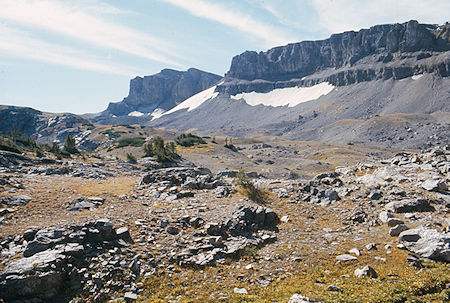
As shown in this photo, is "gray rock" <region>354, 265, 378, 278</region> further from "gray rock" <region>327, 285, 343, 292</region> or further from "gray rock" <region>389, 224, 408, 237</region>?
"gray rock" <region>389, 224, 408, 237</region>

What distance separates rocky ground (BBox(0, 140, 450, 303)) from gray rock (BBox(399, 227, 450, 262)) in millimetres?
49

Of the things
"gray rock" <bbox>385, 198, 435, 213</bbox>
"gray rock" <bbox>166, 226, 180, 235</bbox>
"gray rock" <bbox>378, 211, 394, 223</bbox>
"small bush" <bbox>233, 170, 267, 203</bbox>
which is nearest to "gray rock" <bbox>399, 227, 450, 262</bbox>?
"gray rock" <bbox>378, 211, 394, 223</bbox>

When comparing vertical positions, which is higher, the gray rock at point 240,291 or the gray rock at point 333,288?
the gray rock at point 333,288

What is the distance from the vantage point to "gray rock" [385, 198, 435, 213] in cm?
1764

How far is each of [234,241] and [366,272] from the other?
724 centimetres

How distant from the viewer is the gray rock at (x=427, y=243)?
12827mm

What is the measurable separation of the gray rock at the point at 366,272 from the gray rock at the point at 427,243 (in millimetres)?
3082

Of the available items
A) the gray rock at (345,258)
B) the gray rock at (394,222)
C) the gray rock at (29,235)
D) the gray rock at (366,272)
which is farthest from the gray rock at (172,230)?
the gray rock at (394,222)

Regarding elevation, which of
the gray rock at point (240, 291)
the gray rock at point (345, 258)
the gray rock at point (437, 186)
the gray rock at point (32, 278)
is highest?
the gray rock at point (437, 186)

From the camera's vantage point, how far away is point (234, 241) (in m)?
16.2

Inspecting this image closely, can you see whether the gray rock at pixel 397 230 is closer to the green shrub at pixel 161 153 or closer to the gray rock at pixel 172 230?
the gray rock at pixel 172 230

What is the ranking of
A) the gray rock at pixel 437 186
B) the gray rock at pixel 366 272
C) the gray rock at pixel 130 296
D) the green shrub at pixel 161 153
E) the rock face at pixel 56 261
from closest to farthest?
the rock face at pixel 56 261 < the gray rock at pixel 130 296 < the gray rock at pixel 366 272 < the gray rock at pixel 437 186 < the green shrub at pixel 161 153

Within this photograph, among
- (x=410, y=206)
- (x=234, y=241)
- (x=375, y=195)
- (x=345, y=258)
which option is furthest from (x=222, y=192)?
(x=410, y=206)

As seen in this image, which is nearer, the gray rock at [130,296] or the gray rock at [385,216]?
the gray rock at [130,296]
